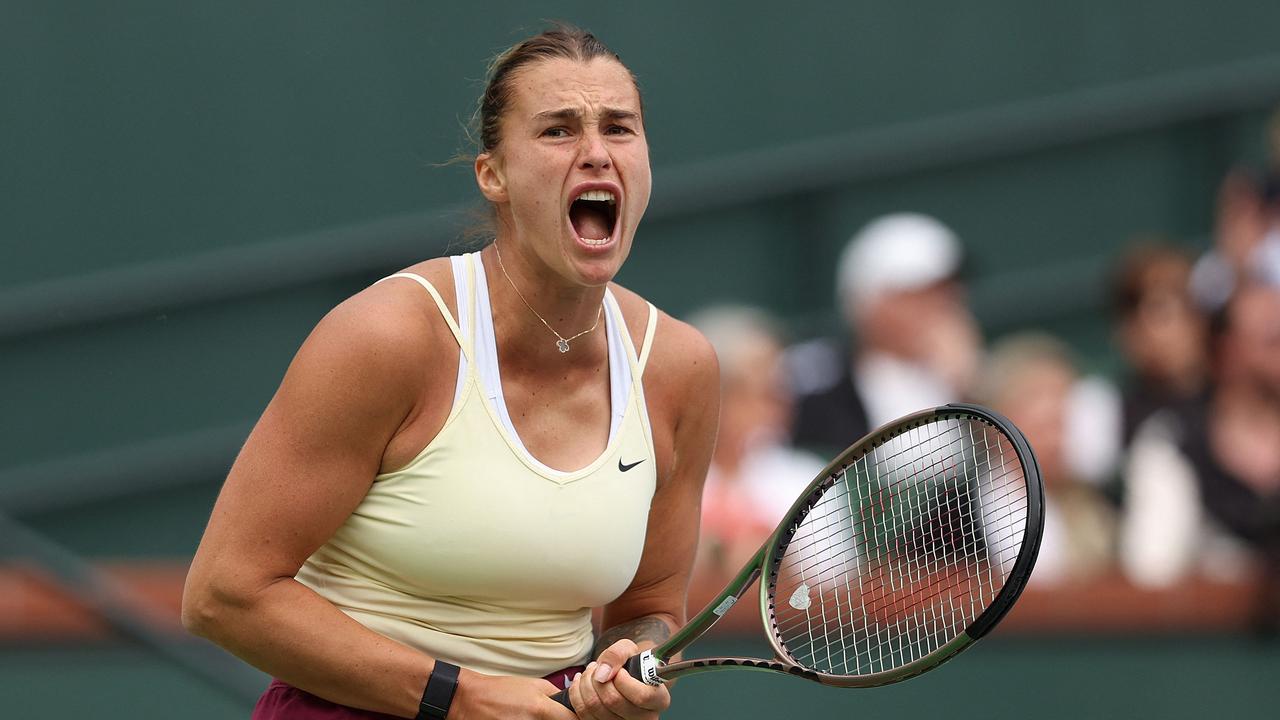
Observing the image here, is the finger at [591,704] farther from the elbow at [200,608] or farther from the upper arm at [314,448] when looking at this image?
the elbow at [200,608]

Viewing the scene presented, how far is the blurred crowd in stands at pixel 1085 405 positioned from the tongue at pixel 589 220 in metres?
2.32

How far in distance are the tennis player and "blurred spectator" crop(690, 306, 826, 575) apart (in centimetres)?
217

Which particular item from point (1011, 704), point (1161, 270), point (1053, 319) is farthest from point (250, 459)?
point (1053, 319)

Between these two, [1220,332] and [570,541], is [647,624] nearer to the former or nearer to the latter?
[570,541]

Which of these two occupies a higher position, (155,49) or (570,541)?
(155,49)

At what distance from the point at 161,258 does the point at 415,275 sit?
13.5 feet

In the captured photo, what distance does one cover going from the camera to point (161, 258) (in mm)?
6480

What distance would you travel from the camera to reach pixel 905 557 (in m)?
3.10

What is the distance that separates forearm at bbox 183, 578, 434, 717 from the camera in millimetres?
2516

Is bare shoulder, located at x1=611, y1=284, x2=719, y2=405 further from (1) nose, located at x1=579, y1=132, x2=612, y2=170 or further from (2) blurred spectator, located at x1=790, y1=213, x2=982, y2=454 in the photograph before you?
(2) blurred spectator, located at x1=790, y1=213, x2=982, y2=454

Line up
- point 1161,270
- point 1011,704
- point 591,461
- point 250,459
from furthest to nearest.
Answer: point 1161,270 → point 1011,704 → point 591,461 → point 250,459

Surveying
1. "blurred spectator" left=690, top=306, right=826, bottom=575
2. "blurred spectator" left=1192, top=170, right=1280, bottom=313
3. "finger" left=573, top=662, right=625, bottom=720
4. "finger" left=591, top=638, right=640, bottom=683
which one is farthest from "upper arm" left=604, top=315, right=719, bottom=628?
"blurred spectator" left=1192, top=170, right=1280, bottom=313

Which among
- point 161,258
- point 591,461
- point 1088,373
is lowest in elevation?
point 591,461

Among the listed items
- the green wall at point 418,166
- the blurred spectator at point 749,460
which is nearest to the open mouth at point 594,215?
the blurred spectator at point 749,460
